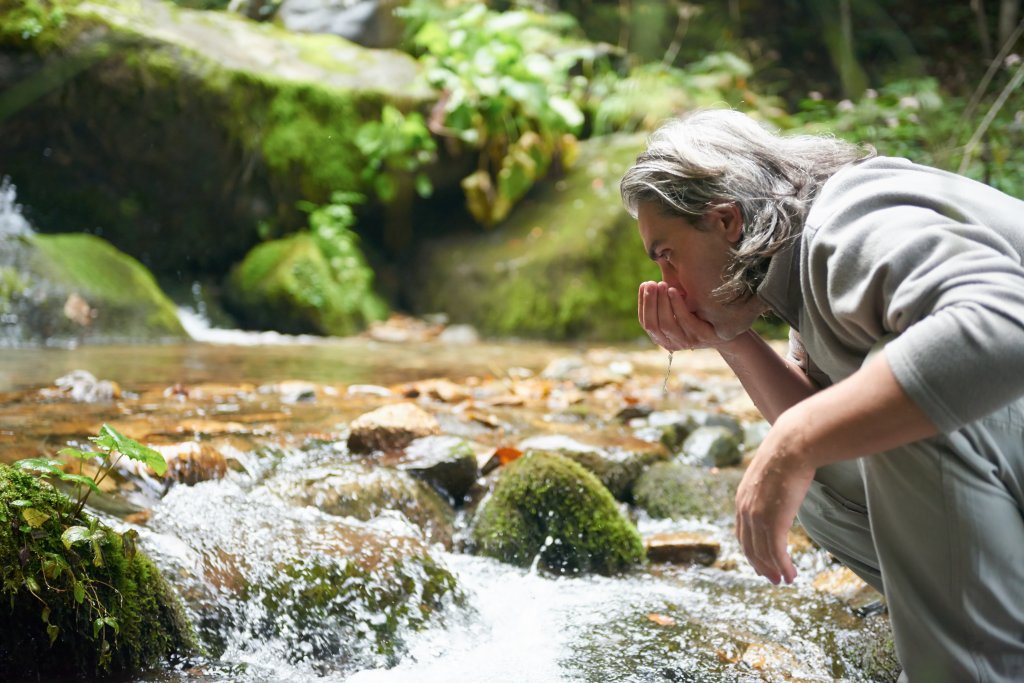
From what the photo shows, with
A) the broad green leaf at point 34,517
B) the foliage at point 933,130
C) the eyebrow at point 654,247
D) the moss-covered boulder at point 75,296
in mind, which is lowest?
the moss-covered boulder at point 75,296

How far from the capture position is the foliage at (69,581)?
1503 mm

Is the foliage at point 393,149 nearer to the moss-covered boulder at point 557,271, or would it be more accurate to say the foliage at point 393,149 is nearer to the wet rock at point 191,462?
the moss-covered boulder at point 557,271

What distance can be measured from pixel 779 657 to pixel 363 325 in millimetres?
5126

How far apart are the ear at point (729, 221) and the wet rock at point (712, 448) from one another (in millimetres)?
1762

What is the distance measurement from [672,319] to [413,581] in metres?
0.91

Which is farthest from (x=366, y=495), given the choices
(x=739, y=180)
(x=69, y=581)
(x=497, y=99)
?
(x=497, y=99)

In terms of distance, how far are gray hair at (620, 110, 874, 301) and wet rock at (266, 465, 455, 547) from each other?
1248 mm

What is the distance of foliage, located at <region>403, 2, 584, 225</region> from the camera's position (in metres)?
6.90

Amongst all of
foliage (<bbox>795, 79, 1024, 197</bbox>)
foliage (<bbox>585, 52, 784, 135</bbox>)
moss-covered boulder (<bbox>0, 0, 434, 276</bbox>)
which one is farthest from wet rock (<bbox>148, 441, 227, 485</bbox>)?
foliage (<bbox>585, 52, 784, 135</bbox>)

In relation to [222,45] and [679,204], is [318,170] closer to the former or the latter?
[222,45]

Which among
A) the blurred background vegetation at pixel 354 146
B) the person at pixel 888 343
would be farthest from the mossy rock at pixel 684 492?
the blurred background vegetation at pixel 354 146

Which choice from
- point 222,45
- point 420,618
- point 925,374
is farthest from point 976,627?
point 222,45

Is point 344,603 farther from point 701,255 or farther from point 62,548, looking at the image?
point 701,255

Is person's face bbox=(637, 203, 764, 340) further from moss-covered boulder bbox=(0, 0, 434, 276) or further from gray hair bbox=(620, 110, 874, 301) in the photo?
moss-covered boulder bbox=(0, 0, 434, 276)
